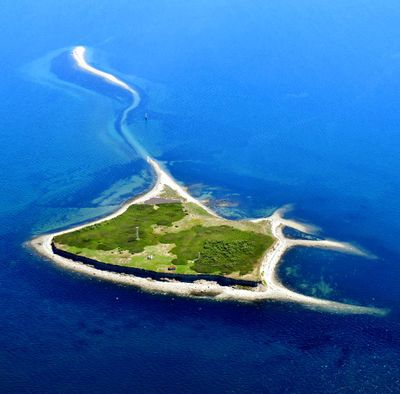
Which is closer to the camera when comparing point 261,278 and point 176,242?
point 261,278

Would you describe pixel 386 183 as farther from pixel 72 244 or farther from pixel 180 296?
pixel 72 244

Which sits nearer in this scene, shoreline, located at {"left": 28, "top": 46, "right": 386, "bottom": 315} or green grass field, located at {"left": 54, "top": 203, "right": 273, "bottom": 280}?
shoreline, located at {"left": 28, "top": 46, "right": 386, "bottom": 315}

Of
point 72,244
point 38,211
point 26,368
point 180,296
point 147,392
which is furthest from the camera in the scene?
point 38,211

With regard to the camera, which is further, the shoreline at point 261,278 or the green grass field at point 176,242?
the green grass field at point 176,242

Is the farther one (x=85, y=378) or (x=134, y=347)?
(x=134, y=347)

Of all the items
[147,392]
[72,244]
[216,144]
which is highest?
[216,144]

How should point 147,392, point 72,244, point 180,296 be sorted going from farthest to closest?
point 72,244 < point 180,296 < point 147,392

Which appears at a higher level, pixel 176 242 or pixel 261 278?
pixel 176 242

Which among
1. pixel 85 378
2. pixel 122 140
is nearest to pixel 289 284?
pixel 85 378
